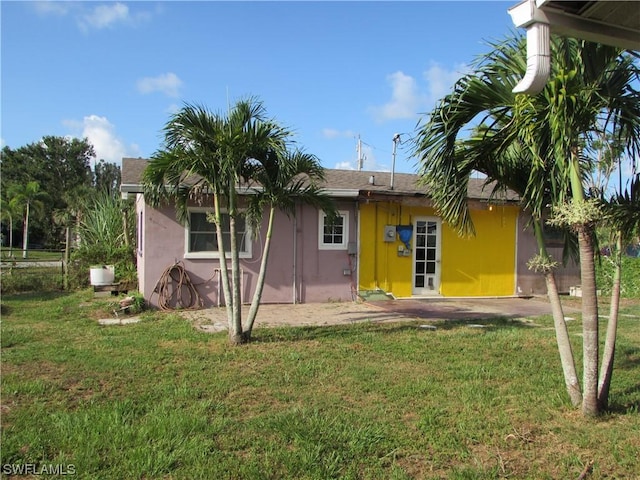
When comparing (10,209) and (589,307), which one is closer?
(589,307)

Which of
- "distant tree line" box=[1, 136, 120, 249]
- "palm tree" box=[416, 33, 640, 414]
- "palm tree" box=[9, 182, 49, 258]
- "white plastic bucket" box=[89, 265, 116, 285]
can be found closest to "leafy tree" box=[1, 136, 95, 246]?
"distant tree line" box=[1, 136, 120, 249]

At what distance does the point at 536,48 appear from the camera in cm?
326

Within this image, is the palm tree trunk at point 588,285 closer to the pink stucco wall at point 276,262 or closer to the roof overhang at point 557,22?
the roof overhang at point 557,22

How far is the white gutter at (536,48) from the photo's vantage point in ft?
10.7

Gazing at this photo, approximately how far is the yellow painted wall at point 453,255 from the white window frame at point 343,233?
1.29ft

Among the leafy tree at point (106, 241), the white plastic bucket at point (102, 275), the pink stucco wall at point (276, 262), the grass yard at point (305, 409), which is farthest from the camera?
the leafy tree at point (106, 241)

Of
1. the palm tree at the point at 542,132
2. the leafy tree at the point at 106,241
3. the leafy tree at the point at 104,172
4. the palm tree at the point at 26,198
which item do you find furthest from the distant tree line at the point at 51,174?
the palm tree at the point at 542,132

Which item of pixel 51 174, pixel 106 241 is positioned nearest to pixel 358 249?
pixel 106 241

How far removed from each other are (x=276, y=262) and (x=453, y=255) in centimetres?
486

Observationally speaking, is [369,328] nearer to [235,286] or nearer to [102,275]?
[235,286]

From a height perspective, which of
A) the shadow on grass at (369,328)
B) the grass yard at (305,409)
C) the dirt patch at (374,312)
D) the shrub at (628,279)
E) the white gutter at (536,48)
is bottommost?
the grass yard at (305,409)

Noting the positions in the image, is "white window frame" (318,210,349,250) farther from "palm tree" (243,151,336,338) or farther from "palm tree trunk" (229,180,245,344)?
"palm tree trunk" (229,180,245,344)

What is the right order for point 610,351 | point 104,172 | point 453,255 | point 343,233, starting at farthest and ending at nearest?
point 104,172 → point 453,255 → point 343,233 → point 610,351

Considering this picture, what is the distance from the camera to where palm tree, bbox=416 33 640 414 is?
4004 millimetres
